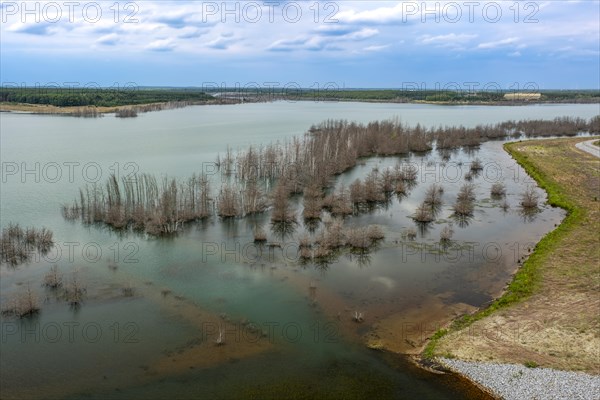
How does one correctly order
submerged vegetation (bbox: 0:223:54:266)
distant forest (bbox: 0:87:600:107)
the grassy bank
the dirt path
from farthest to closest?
distant forest (bbox: 0:87:600:107)
the dirt path
submerged vegetation (bbox: 0:223:54:266)
the grassy bank

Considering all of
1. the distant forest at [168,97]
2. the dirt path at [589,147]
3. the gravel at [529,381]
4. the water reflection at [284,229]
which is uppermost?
the distant forest at [168,97]

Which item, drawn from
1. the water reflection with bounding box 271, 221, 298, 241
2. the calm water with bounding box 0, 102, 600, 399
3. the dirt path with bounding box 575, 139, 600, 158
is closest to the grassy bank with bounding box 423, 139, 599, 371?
the calm water with bounding box 0, 102, 600, 399

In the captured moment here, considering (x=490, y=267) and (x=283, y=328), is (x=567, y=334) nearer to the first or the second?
(x=490, y=267)

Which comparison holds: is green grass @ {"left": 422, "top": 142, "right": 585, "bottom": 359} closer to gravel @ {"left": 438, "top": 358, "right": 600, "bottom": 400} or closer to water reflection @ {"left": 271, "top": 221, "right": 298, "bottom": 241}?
gravel @ {"left": 438, "top": 358, "right": 600, "bottom": 400}

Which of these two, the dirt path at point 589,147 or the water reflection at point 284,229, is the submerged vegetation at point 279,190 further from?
the dirt path at point 589,147

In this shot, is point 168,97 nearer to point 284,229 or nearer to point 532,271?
point 284,229

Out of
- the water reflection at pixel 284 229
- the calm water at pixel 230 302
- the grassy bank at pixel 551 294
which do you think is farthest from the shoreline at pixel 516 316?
the water reflection at pixel 284 229
